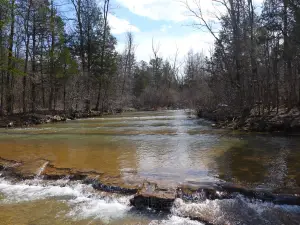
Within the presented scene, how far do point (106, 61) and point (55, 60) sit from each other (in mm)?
8241

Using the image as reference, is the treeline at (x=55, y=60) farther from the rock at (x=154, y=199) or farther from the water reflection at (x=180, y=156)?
the rock at (x=154, y=199)

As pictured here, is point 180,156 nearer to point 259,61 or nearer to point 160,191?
point 160,191

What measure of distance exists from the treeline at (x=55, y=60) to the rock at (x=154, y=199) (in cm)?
1786

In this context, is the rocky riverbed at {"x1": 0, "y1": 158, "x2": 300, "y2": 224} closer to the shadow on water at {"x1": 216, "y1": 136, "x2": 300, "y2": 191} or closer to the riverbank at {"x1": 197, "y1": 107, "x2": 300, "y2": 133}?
the shadow on water at {"x1": 216, "y1": 136, "x2": 300, "y2": 191}

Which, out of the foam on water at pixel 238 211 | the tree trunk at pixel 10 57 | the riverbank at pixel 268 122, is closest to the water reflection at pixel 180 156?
the foam on water at pixel 238 211

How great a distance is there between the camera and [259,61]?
58.1 feet

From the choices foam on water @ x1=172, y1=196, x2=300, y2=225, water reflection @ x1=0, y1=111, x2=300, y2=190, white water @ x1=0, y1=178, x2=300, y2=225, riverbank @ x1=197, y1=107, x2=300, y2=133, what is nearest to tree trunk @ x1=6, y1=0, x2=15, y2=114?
water reflection @ x1=0, y1=111, x2=300, y2=190

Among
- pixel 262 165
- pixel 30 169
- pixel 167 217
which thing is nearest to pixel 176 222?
pixel 167 217

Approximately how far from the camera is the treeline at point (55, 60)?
69.5ft

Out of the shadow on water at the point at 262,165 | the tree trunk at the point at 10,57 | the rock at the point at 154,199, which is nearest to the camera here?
the rock at the point at 154,199

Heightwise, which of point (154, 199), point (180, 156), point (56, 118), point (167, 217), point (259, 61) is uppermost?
point (259, 61)

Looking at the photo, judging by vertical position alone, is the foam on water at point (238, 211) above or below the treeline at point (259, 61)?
below

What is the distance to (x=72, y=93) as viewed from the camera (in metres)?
28.5

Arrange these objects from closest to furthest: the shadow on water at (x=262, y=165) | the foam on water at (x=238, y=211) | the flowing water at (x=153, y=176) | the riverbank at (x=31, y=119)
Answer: the foam on water at (x=238, y=211) → the flowing water at (x=153, y=176) → the shadow on water at (x=262, y=165) → the riverbank at (x=31, y=119)
